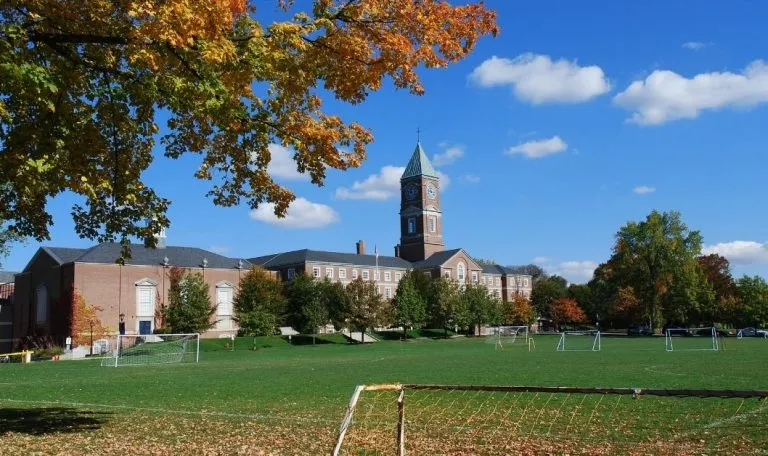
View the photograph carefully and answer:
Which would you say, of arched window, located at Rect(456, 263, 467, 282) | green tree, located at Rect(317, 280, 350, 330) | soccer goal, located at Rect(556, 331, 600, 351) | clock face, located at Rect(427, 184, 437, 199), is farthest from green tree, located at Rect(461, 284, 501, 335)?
clock face, located at Rect(427, 184, 437, 199)

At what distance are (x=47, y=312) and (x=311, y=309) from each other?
25604 mm

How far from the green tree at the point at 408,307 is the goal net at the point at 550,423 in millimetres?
64022

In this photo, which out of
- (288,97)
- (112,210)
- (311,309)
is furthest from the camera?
(311,309)

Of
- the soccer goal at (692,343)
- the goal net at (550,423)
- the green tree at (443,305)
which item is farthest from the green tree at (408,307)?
the goal net at (550,423)

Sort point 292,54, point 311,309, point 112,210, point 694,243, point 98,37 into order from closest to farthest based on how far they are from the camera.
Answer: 1. point 98,37
2. point 292,54
3. point 112,210
4. point 311,309
5. point 694,243

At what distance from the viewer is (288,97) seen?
1105 centimetres

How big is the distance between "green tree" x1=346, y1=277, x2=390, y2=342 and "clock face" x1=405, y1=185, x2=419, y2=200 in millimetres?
45723

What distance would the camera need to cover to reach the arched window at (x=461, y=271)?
10681 cm

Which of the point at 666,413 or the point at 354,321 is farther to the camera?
the point at 354,321

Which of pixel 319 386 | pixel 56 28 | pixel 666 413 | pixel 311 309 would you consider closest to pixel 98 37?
pixel 56 28

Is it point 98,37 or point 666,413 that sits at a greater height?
point 98,37

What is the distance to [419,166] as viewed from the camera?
11925cm

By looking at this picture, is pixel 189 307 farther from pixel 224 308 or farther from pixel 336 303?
pixel 336 303

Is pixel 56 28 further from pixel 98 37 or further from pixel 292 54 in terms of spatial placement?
pixel 292 54
